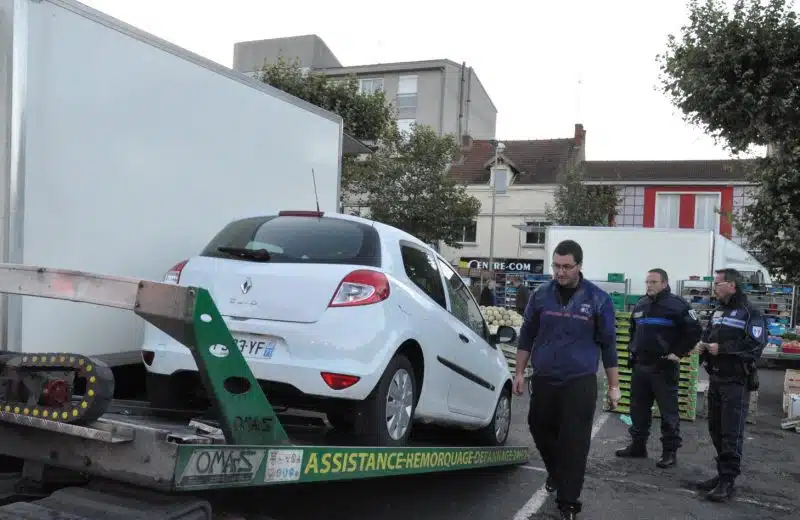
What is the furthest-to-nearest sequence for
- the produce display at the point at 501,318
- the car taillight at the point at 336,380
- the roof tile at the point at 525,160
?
the roof tile at the point at 525,160 < the produce display at the point at 501,318 < the car taillight at the point at 336,380

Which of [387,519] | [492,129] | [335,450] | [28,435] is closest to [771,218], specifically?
[387,519]

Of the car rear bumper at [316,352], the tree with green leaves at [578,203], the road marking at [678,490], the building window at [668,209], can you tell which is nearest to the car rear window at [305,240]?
the car rear bumper at [316,352]

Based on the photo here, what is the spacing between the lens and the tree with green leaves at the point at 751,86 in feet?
45.6

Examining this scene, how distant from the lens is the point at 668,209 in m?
39.2

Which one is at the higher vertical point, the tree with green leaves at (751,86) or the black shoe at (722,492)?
the tree with green leaves at (751,86)

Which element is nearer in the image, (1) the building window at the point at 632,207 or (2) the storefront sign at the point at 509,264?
(2) the storefront sign at the point at 509,264

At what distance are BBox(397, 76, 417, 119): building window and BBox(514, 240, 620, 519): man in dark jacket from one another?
40.8 m

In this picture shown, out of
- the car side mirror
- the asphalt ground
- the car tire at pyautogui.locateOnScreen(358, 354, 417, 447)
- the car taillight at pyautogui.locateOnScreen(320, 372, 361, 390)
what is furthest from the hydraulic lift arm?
the car side mirror

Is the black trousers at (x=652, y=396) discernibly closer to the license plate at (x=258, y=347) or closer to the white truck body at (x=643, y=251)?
the license plate at (x=258, y=347)

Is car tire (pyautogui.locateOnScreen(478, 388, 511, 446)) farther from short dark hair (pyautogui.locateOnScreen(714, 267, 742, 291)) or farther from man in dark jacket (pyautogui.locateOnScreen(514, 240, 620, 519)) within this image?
short dark hair (pyautogui.locateOnScreen(714, 267, 742, 291))

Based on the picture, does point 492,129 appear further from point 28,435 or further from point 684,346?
point 28,435

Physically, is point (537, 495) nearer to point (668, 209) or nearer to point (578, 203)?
point (578, 203)

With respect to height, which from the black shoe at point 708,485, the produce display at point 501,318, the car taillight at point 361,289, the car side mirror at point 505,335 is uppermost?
the car taillight at point 361,289

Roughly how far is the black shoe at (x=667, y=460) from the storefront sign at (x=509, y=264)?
1224 inches
